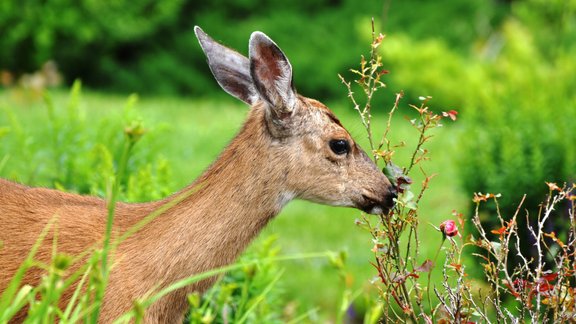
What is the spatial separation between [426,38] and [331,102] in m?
1.67

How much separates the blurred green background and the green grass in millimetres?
22

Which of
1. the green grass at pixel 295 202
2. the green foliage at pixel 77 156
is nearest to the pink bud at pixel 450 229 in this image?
the green grass at pixel 295 202

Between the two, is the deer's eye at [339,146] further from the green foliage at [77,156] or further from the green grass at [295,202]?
the green foliage at [77,156]

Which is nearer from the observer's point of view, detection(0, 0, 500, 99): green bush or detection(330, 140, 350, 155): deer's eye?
detection(330, 140, 350, 155): deer's eye

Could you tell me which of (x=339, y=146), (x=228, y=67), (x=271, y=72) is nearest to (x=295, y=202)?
(x=228, y=67)

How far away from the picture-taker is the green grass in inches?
251

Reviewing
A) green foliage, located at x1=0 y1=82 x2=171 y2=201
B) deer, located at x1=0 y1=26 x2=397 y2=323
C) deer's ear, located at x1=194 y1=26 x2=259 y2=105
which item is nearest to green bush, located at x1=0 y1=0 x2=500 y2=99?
green foliage, located at x1=0 y1=82 x2=171 y2=201

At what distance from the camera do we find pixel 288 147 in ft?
12.9

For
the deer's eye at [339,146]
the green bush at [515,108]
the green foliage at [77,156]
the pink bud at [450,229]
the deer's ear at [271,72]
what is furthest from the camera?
the green bush at [515,108]

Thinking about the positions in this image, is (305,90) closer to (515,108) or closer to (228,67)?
(515,108)

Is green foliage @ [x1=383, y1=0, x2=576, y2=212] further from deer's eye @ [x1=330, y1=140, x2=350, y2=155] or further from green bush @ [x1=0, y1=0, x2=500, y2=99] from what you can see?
green bush @ [x1=0, y1=0, x2=500, y2=99]

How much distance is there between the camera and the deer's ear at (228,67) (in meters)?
4.12

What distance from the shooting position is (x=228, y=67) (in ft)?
13.6

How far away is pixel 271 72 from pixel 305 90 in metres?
12.6
